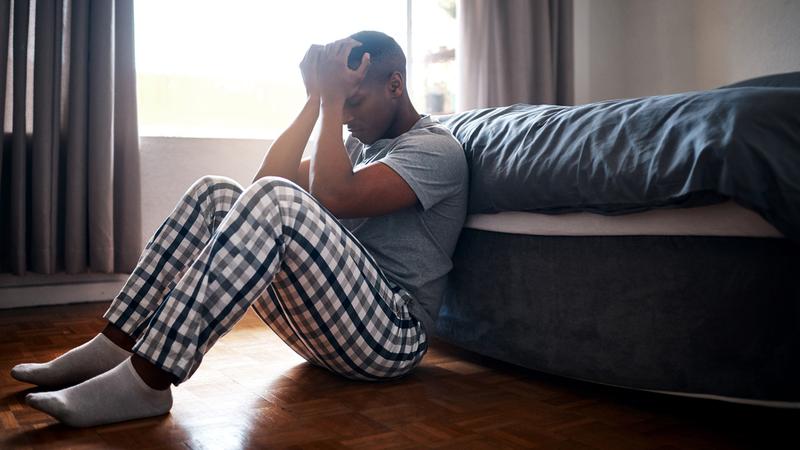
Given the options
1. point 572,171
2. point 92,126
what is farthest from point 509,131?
point 92,126

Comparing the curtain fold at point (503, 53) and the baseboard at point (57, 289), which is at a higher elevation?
the curtain fold at point (503, 53)

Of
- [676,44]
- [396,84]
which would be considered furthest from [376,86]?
[676,44]

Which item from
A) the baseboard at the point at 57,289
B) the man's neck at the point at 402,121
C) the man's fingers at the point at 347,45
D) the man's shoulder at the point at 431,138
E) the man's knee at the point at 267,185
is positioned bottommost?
the baseboard at the point at 57,289

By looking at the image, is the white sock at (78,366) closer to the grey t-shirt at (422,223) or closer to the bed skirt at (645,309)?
the grey t-shirt at (422,223)

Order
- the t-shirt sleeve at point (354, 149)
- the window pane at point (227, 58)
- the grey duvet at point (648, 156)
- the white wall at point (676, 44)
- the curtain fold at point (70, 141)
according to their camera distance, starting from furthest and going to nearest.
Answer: the white wall at point (676, 44)
the window pane at point (227, 58)
the curtain fold at point (70, 141)
the t-shirt sleeve at point (354, 149)
the grey duvet at point (648, 156)

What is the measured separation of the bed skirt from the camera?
4.33 ft

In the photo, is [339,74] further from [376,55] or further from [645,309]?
[645,309]

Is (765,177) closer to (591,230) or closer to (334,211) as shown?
(591,230)

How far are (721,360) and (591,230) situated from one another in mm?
344

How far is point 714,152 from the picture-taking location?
129cm

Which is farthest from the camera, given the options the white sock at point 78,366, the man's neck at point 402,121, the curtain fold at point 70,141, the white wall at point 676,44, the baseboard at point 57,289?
the white wall at point 676,44

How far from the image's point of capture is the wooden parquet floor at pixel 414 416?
1.32 metres

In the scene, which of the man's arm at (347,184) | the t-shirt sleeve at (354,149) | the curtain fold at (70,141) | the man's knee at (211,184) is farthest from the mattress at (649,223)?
the curtain fold at (70,141)

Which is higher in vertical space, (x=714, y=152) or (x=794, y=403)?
(x=714, y=152)
